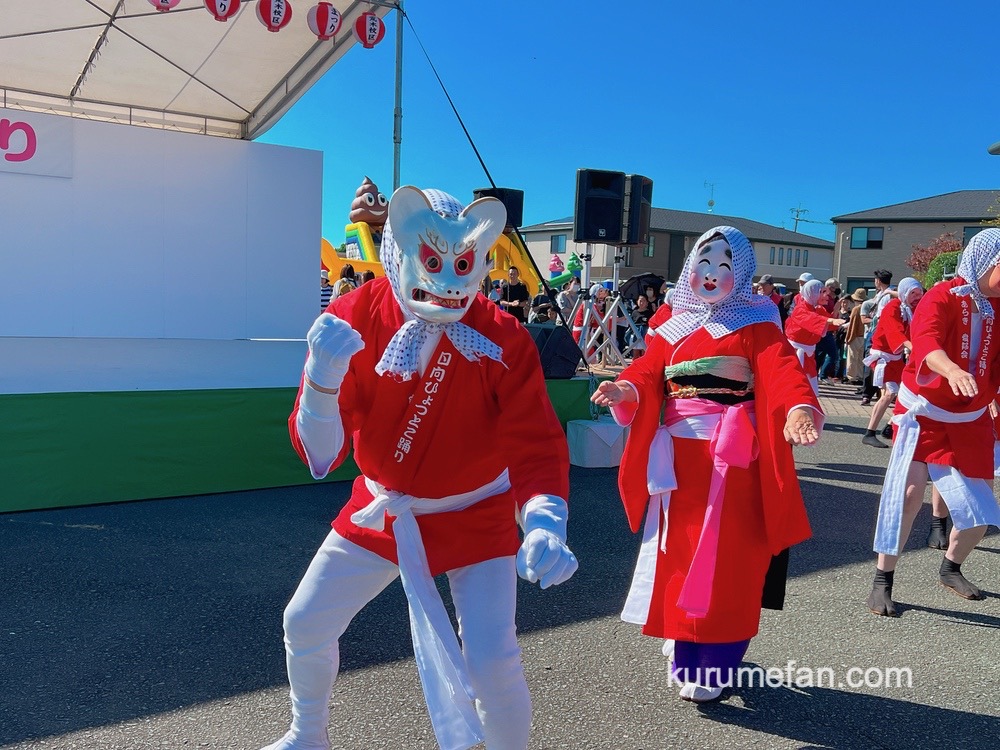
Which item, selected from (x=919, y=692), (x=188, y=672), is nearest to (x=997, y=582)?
(x=919, y=692)

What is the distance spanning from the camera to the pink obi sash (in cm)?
288

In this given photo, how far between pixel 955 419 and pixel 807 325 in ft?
11.1

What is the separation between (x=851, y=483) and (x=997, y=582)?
95.9 inches

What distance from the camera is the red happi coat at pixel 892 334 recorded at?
6720 millimetres

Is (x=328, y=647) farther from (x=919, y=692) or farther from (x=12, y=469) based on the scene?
(x=12, y=469)

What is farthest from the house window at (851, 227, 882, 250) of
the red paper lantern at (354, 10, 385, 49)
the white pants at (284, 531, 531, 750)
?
the white pants at (284, 531, 531, 750)

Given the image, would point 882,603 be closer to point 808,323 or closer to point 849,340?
point 808,323

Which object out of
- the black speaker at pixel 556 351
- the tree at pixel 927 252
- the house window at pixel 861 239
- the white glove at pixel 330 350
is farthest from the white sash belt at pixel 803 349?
the house window at pixel 861 239

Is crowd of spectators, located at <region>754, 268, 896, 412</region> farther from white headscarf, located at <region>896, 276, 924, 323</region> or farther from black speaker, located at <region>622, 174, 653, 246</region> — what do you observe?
white headscarf, located at <region>896, 276, 924, 323</region>

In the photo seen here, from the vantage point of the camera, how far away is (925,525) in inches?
221

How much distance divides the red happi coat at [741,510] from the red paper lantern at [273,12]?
6.78 meters

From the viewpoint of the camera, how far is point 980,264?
3.83 metres

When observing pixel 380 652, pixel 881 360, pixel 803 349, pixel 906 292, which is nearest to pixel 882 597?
pixel 380 652

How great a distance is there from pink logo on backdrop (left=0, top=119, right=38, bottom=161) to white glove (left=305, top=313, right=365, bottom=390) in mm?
9883
